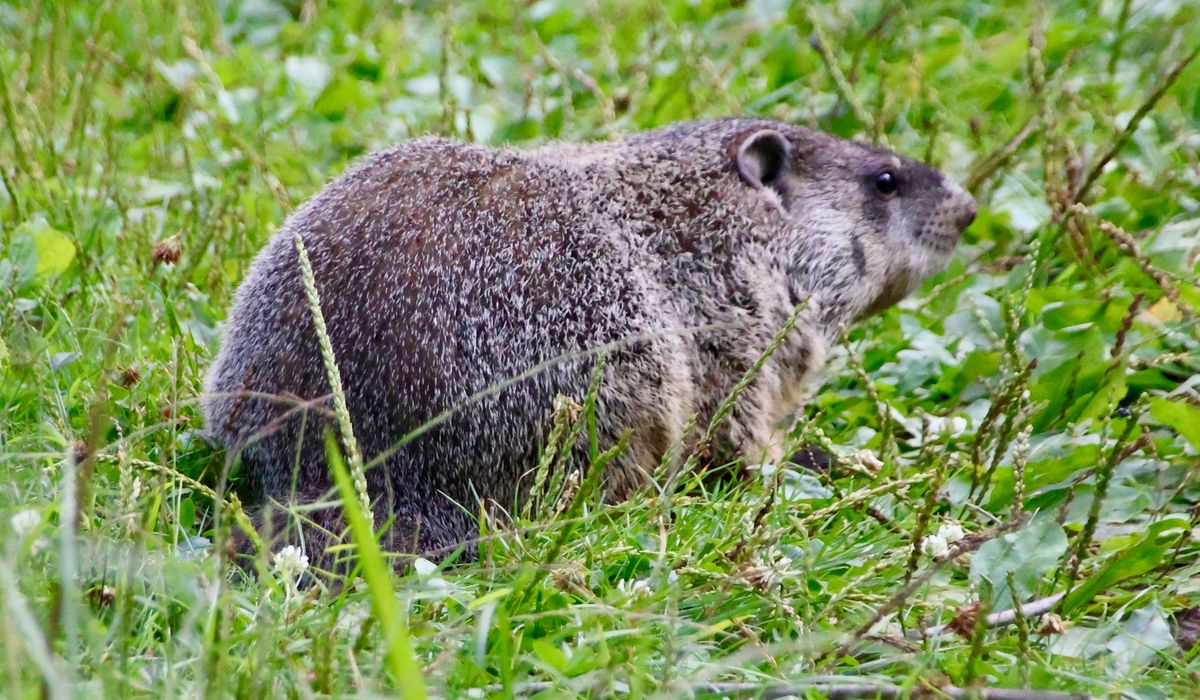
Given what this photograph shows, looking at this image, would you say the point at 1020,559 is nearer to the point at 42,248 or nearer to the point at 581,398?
the point at 581,398

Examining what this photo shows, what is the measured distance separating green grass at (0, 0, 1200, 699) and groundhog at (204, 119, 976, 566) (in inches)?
10.9

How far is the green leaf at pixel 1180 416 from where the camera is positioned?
3.84m

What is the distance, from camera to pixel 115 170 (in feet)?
18.3

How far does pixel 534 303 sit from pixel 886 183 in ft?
5.81

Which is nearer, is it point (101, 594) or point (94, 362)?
point (101, 594)

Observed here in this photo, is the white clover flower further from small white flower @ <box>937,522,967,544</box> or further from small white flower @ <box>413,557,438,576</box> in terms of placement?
small white flower @ <box>937,522,967,544</box>

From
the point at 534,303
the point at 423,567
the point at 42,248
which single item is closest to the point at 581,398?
the point at 534,303

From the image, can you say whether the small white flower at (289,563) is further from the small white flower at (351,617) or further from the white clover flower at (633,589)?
the white clover flower at (633,589)

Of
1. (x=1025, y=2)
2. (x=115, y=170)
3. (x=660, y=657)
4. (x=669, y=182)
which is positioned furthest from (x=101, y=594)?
(x=1025, y=2)

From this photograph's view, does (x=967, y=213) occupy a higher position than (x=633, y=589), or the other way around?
(x=967, y=213)

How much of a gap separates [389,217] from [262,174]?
2.02 m

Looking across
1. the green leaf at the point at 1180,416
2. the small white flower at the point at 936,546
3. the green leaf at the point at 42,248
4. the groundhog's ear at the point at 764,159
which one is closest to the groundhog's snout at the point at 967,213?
the groundhog's ear at the point at 764,159

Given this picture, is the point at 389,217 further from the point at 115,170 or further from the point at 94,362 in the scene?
the point at 115,170

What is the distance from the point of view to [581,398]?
4.00 meters
